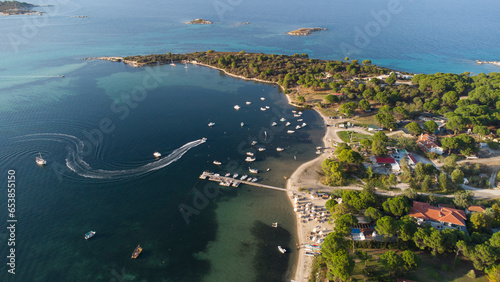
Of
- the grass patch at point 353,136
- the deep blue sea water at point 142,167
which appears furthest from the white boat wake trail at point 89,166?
the grass patch at point 353,136

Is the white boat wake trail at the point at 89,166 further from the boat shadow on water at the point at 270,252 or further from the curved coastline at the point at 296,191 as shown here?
the boat shadow on water at the point at 270,252

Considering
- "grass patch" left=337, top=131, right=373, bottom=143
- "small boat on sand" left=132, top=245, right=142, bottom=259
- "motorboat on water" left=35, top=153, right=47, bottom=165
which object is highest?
"grass patch" left=337, top=131, right=373, bottom=143

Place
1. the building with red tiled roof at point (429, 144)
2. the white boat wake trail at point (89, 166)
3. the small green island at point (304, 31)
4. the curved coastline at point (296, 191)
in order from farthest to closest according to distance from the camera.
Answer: the small green island at point (304, 31) → the building with red tiled roof at point (429, 144) → the white boat wake trail at point (89, 166) → the curved coastline at point (296, 191)

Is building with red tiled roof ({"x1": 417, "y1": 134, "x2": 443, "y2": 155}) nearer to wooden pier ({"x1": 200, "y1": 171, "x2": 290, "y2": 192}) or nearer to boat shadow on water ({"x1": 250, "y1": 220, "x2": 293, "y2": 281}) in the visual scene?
wooden pier ({"x1": 200, "y1": 171, "x2": 290, "y2": 192})

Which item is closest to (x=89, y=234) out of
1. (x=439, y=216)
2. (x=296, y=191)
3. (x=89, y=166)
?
(x=89, y=166)

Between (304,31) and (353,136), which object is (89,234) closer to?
(353,136)

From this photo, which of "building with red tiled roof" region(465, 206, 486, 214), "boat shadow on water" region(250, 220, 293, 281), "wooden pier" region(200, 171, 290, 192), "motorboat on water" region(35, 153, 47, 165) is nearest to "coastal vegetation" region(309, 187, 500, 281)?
"building with red tiled roof" region(465, 206, 486, 214)
